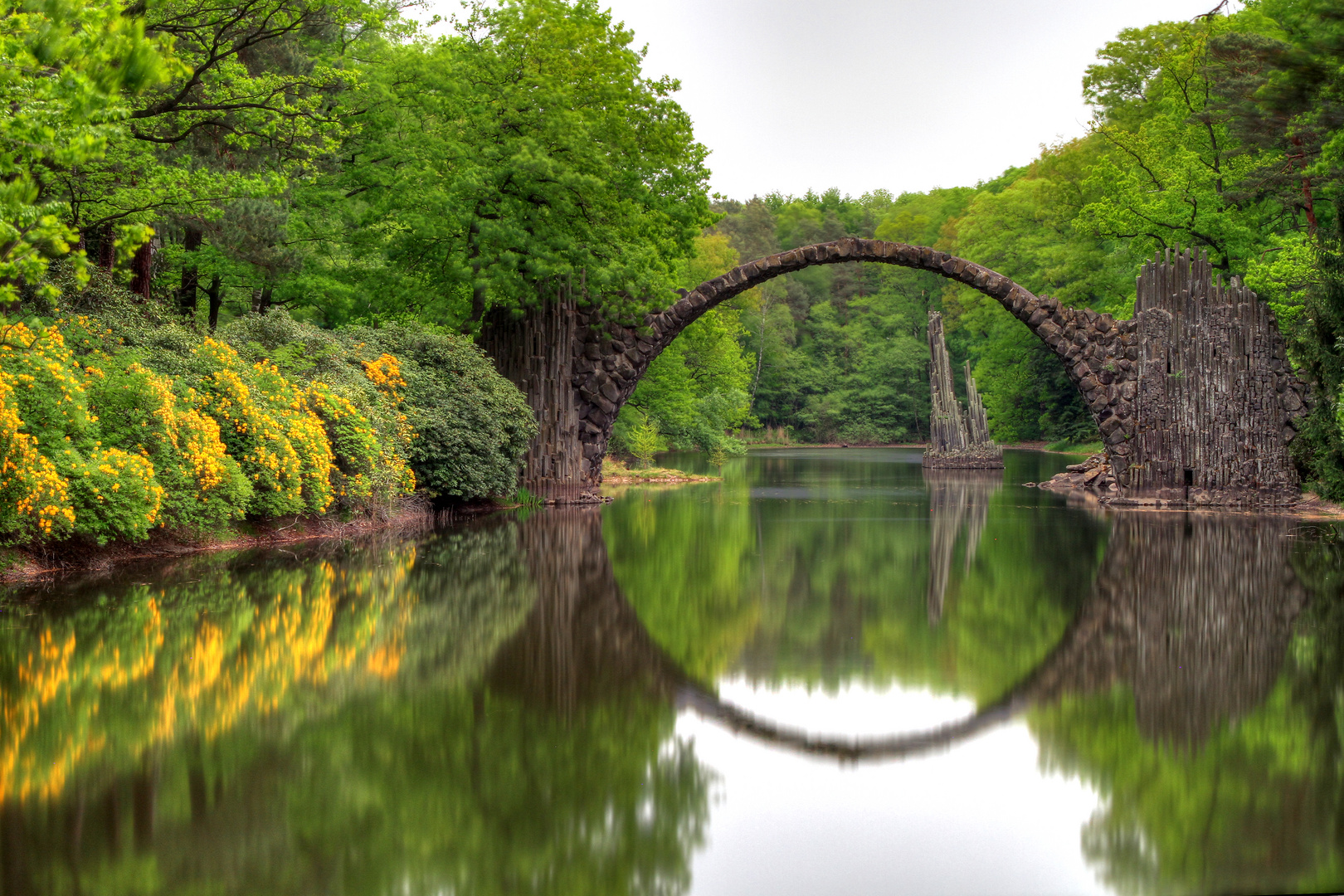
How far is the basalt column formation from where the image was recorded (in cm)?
3619

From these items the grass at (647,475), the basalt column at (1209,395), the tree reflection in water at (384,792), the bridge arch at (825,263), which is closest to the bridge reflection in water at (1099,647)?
the tree reflection in water at (384,792)

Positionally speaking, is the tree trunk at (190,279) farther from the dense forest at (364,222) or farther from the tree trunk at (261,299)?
the tree trunk at (261,299)

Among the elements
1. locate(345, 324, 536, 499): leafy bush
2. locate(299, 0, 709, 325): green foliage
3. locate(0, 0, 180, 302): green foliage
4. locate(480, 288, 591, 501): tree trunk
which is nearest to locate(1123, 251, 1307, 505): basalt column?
locate(299, 0, 709, 325): green foliage

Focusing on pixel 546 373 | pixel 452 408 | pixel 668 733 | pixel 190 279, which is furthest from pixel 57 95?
pixel 190 279

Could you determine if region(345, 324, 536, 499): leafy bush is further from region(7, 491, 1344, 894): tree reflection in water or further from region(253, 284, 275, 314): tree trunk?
region(253, 284, 275, 314): tree trunk

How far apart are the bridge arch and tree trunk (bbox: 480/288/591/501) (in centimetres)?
39

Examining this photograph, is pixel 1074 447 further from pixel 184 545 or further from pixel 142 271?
pixel 184 545

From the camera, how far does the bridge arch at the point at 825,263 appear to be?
2111 centimetres

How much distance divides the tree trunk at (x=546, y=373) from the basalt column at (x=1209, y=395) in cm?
1023

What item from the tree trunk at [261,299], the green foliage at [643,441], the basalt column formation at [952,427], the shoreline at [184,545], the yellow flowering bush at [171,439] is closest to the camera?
the shoreline at [184,545]

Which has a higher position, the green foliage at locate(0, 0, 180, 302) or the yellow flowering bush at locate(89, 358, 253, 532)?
the green foliage at locate(0, 0, 180, 302)

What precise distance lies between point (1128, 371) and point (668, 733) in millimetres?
17715

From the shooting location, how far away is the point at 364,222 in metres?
21.0

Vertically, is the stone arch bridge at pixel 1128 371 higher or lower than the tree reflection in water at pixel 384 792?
higher
